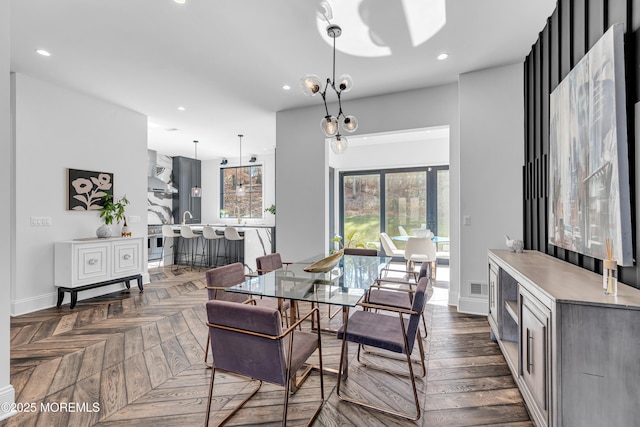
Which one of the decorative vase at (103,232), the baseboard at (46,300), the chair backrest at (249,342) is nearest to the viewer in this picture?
the chair backrest at (249,342)

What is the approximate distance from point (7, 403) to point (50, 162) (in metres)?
3.15

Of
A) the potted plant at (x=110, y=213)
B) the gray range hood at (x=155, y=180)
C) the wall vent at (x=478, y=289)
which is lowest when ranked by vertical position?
the wall vent at (x=478, y=289)

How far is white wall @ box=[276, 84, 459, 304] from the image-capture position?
4.08 m

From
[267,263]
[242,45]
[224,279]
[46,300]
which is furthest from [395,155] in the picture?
[46,300]

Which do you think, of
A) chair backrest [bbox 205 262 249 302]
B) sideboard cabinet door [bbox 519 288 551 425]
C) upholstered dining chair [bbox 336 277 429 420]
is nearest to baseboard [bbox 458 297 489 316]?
sideboard cabinet door [bbox 519 288 551 425]

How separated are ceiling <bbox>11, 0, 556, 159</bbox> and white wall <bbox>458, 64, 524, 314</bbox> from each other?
247mm

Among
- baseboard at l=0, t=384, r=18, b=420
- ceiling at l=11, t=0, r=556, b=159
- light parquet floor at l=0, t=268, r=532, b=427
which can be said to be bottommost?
light parquet floor at l=0, t=268, r=532, b=427

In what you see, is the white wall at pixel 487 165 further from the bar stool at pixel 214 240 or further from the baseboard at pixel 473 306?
the bar stool at pixel 214 240

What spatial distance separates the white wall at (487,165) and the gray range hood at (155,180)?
7.08 m

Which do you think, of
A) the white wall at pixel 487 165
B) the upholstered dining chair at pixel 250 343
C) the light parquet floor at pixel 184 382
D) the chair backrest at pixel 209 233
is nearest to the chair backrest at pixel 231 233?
the chair backrest at pixel 209 233

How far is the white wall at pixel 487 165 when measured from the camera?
3.50m

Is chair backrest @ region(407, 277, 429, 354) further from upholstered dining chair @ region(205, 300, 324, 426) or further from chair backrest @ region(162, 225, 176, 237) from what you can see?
chair backrest @ region(162, 225, 176, 237)

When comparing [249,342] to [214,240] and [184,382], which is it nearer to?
[184,382]

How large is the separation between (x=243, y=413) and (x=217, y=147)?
6667 mm
